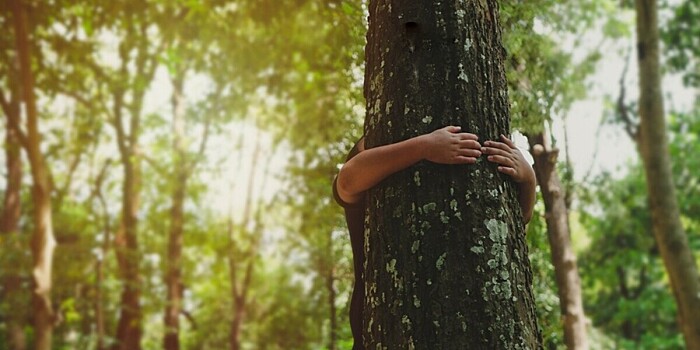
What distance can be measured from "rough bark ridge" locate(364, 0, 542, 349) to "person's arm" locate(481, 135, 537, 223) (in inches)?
1.5

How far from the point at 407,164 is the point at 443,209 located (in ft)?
0.72

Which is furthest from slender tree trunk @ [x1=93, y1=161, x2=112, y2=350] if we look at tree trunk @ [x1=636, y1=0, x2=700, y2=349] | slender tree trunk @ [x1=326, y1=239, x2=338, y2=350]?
tree trunk @ [x1=636, y1=0, x2=700, y2=349]

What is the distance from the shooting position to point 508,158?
223cm

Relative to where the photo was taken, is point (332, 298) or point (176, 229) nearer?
point (332, 298)

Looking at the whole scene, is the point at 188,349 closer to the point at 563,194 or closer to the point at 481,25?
the point at 563,194

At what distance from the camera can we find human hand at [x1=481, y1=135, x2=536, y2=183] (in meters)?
2.22

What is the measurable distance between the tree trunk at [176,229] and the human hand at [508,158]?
14638mm

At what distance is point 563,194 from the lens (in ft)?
17.3

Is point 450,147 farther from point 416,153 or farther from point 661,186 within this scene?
point 661,186

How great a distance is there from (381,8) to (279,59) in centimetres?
1176

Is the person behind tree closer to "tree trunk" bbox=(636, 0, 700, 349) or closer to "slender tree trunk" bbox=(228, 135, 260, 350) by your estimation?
"tree trunk" bbox=(636, 0, 700, 349)

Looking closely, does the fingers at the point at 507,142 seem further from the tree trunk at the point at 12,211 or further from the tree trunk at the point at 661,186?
the tree trunk at the point at 12,211

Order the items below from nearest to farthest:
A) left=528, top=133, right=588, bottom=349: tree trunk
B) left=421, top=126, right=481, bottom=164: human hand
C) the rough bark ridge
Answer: the rough bark ridge < left=421, top=126, right=481, bottom=164: human hand < left=528, top=133, right=588, bottom=349: tree trunk

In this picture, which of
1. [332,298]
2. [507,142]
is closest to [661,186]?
[332,298]
